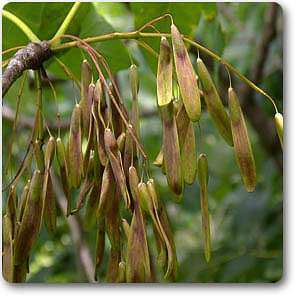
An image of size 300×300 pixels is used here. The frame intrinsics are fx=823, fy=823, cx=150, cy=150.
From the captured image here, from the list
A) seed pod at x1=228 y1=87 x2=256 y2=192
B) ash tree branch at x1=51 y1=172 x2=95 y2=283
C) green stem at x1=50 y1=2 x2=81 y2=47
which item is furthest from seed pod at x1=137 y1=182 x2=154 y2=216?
ash tree branch at x1=51 y1=172 x2=95 y2=283

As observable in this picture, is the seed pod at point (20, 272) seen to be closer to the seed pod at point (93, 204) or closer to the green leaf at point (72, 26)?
the seed pod at point (93, 204)

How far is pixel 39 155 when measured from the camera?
0.90 meters

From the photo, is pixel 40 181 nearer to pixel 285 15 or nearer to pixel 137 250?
pixel 137 250

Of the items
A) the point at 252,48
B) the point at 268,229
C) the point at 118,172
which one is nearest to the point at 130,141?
the point at 118,172

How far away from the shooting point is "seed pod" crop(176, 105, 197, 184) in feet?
2.78

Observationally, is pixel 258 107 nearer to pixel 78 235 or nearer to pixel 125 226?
pixel 78 235

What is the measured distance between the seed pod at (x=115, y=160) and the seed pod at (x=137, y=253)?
21 millimetres

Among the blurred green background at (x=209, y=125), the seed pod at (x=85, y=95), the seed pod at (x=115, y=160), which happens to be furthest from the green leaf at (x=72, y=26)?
the seed pod at (x=115, y=160)

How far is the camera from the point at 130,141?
0.85 m

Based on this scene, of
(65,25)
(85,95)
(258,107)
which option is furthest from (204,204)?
(258,107)

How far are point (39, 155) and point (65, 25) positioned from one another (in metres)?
0.17

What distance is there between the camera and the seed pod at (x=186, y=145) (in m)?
0.85

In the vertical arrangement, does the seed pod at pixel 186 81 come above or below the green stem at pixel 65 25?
below

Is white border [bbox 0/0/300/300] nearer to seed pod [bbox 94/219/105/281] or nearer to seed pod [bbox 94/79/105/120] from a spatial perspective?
seed pod [bbox 94/219/105/281]
